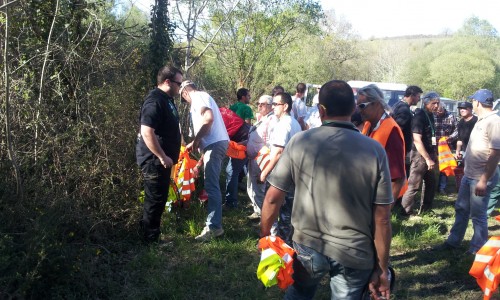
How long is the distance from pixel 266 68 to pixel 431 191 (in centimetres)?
1419

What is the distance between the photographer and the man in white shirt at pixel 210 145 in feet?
16.3

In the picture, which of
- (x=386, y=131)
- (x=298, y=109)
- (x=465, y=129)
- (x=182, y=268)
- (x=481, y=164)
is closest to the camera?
(x=386, y=131)

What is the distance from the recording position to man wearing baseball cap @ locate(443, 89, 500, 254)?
4.19 metres

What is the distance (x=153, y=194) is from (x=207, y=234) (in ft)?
2.75

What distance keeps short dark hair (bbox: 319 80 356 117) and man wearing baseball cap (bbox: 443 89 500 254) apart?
2502mm

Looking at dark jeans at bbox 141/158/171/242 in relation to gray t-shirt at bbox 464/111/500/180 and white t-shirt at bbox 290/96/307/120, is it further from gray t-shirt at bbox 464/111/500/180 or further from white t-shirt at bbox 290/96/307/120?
white t-shirt at bbox 290/96/307/120

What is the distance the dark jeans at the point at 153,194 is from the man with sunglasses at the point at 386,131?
213cm

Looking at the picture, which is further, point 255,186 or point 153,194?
point 255,186

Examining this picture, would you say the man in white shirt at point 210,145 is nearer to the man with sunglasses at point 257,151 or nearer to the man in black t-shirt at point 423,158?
the man with sunglasses at point 257,151

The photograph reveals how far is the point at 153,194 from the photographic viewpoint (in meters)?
4.54

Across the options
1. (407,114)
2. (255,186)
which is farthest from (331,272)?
(407,114)

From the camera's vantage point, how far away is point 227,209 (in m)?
6.36

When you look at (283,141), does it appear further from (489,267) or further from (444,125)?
(444,125)

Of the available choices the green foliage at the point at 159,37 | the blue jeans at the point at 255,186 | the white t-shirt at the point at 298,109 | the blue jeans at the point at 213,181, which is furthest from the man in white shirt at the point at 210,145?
the white t-shirt at the point at 298,109
